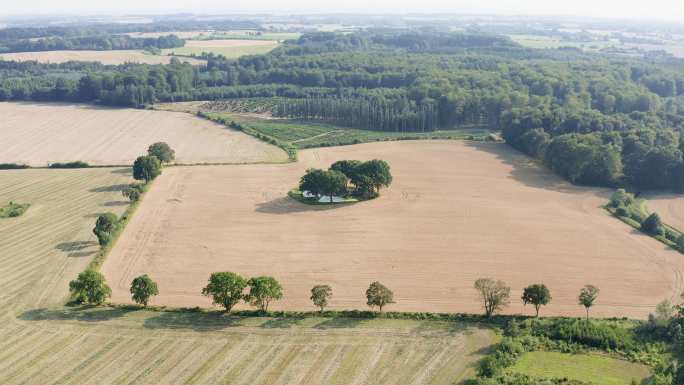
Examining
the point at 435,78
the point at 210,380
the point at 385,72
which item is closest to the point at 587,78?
the point at 435,78

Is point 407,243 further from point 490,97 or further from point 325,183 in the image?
point 490,97

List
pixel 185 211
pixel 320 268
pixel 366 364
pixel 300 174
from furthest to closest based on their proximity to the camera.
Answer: pixel 300 174 < pixel 185 211 < pixel 320 268 < pixel 366 364

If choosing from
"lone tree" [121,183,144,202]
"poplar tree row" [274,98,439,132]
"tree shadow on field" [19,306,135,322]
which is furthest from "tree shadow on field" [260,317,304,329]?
"poplar tree row" [274,98,439,132]

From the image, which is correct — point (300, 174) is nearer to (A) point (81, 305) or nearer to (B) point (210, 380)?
(A) point (81, 305)

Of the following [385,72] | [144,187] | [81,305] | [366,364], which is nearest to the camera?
[366,364]

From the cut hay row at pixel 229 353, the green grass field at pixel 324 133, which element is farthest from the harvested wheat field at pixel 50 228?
the green grass field at pixel 324 133

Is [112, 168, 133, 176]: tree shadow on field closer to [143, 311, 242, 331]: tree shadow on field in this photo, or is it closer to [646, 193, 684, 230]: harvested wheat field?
[143, 311, 242, 331]: tree shadow on field
